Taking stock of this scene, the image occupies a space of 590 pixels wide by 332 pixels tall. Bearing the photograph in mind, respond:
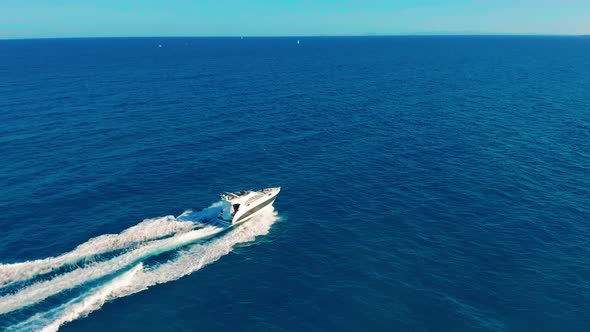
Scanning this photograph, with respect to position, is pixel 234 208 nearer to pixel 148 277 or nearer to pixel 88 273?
pixel 148 277

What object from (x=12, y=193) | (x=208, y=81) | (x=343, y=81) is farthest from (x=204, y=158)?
(x=343, y=81)

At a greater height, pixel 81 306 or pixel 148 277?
pixel 148 277

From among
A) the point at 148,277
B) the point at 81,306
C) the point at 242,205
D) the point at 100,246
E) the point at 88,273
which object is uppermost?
the point at 242,205

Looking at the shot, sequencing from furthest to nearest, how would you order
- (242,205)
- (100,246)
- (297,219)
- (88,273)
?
(297,219) < (242,205) < (100,246) < (88,273)

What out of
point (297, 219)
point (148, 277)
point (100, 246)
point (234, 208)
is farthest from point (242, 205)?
point (100, 246)

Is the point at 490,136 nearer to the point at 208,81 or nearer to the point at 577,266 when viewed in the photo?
the point at 577,266

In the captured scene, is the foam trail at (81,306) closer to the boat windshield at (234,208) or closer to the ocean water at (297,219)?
the ocean water at (297,219)
